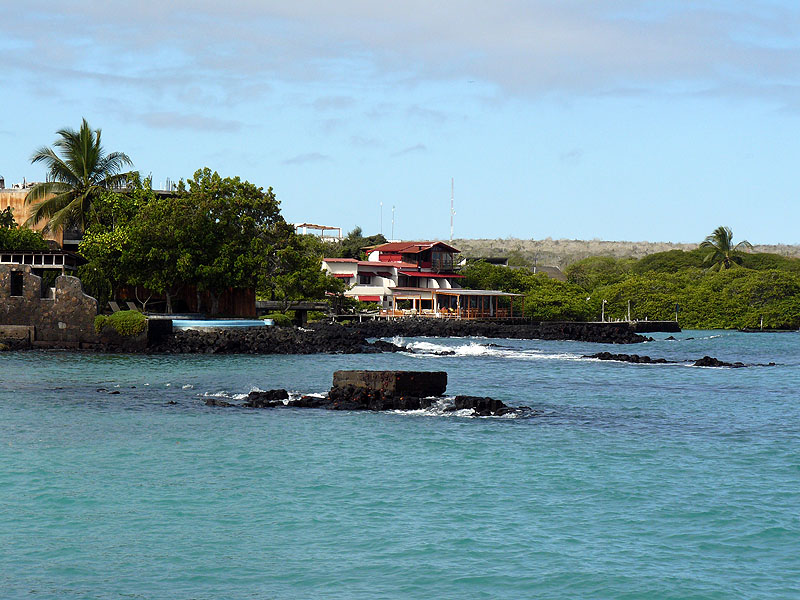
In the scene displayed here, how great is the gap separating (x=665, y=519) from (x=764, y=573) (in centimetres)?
215

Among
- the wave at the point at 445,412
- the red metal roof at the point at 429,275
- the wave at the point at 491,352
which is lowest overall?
the wave at the point at 445,412

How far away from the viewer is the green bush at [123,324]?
4191 cm

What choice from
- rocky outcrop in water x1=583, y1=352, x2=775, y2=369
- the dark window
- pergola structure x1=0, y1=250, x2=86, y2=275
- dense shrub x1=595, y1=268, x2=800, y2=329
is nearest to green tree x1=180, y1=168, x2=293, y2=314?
pergola structure x1=0, y1=250, x2=86, y2=275

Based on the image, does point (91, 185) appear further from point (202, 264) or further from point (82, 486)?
point (82, 486)

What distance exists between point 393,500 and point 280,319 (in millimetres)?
45824

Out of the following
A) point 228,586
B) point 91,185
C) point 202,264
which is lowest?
point 228,586

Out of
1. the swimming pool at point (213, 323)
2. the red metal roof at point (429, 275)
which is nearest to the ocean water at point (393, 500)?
the swimming pool at point (213, 323)

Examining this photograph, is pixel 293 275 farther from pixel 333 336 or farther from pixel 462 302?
pixel 462 302

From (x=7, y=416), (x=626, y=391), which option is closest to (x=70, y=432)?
(x=7, y=416)

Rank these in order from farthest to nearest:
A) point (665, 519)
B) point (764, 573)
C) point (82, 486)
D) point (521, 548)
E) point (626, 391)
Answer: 1. point (626, 391)
2. point (82, 486)
3. point (665, 519)
4. point (521, 548)
5. point (764, 573)

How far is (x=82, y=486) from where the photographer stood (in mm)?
13703

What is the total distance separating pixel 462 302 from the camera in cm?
8131

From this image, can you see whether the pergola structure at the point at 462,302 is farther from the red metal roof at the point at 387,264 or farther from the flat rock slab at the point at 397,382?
the flat rock slab at the point at 397,382

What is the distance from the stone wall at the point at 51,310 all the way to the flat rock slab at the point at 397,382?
71.3ft
